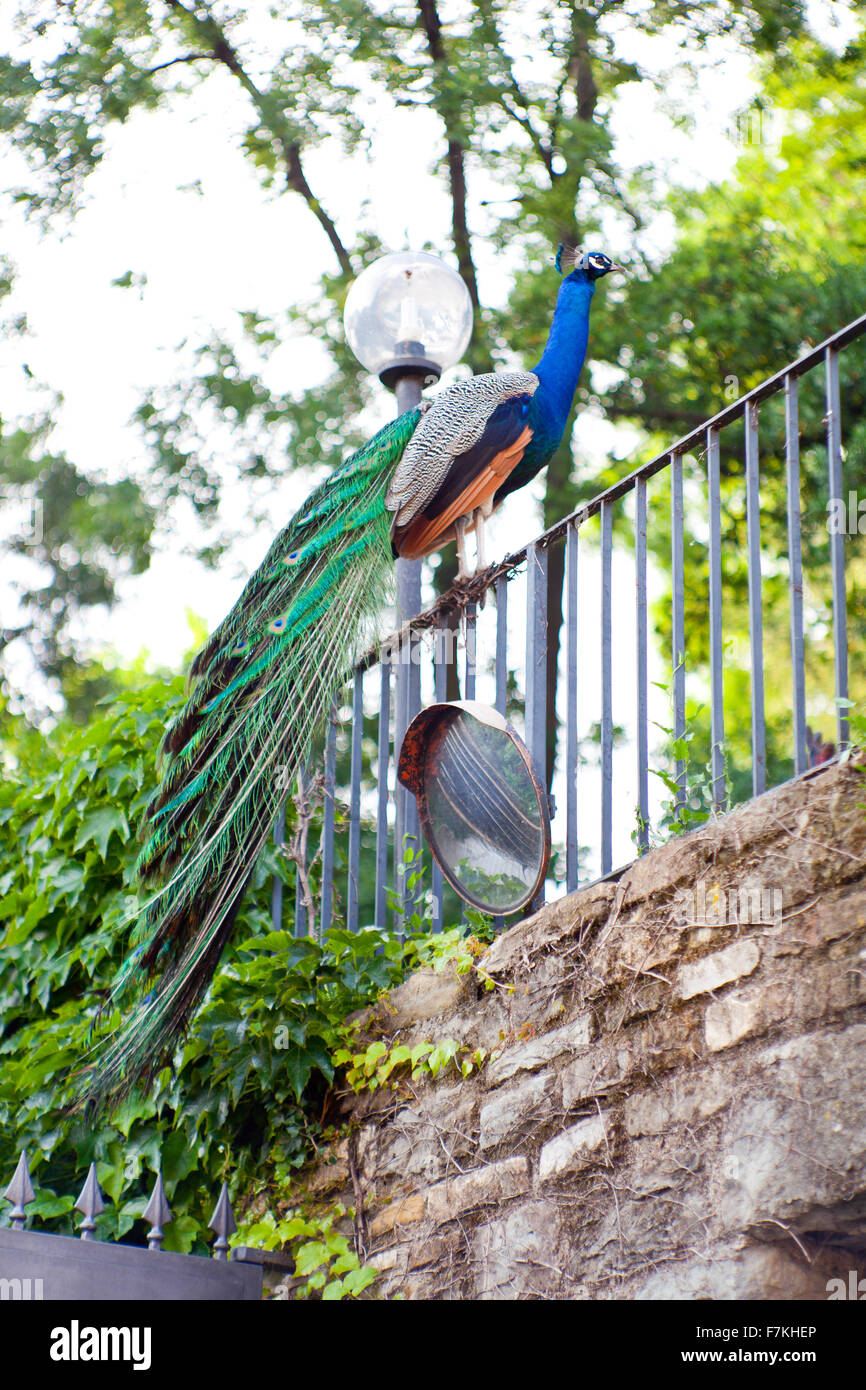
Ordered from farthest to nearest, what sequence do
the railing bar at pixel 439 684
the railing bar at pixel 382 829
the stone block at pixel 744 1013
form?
the railing bar at pixel 382 829 → the railing bar at pixel 439 684 → the stone block at pixel 744 1013

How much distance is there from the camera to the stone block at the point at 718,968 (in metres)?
2.39

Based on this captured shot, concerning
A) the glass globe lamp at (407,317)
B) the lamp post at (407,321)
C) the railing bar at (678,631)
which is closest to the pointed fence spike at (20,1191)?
the railing bar at (678,631)

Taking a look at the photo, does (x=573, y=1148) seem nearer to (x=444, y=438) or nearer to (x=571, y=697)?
(x=571, y=697)

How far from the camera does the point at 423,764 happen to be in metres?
3.60

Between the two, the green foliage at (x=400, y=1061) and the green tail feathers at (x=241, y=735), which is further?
the green tail feathers at (x=241, y=735)

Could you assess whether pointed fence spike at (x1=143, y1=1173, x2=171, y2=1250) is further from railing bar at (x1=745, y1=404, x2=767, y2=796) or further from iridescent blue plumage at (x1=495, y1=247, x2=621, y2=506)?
iridescent blue plumage at (x1=495, y1=247, x2=621, y2=506)

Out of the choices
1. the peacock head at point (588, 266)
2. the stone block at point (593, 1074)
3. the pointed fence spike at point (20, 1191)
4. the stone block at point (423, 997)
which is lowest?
the pointed fence spike at point (20, 1191)

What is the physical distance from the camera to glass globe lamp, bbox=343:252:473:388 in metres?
4.76

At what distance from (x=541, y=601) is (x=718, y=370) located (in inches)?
228

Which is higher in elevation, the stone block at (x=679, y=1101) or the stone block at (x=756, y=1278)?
the stone block at (x=679, y=1101)

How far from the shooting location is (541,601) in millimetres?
3514

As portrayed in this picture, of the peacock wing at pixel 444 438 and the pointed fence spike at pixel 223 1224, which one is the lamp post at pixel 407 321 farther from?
the pointed fence spike at pixel 223 1224

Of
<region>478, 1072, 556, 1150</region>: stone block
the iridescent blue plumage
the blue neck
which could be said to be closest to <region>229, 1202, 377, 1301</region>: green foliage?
<region>478, 1072, 556, 1150</region>: stone block
